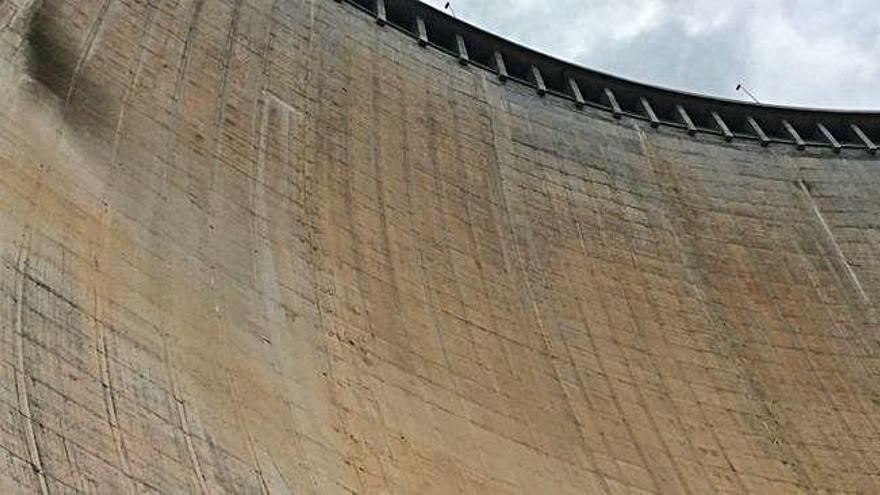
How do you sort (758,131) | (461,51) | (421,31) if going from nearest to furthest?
(421,31) → (461,51) → (758,131)

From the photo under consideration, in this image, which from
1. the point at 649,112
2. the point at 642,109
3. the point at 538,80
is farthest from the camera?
the point at 642,109

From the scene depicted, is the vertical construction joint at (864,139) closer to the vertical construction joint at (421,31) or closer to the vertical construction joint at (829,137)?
the vertical construction joint at (829,137)

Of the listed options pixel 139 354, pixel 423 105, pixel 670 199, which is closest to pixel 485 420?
pixel 139 354

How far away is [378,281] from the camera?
9891 mm

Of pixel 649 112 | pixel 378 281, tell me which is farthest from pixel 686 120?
pixel 378 281

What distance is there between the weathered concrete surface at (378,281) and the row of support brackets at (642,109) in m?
0.35

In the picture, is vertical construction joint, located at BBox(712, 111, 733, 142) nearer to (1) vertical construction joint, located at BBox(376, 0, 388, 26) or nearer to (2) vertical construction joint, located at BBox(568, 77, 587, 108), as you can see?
(2) vertical construction joint, located at BBox(568, 77, 587, 108)

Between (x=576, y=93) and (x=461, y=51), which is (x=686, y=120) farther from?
(x=461, y=51)

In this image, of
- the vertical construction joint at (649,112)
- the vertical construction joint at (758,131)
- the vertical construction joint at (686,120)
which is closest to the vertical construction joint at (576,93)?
the vertical construction joint at (649,112)

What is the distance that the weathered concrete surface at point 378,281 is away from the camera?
6.46m

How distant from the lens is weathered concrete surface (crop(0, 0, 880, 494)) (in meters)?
6.46

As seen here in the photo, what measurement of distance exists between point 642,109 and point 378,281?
8998mm

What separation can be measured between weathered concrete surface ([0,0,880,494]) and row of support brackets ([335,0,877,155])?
0.35m

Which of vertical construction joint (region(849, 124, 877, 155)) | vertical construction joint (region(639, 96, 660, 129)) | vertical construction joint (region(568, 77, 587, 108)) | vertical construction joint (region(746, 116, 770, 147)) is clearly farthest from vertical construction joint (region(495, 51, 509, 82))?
vertical construction joint (region(849, 124, 877, 155))
